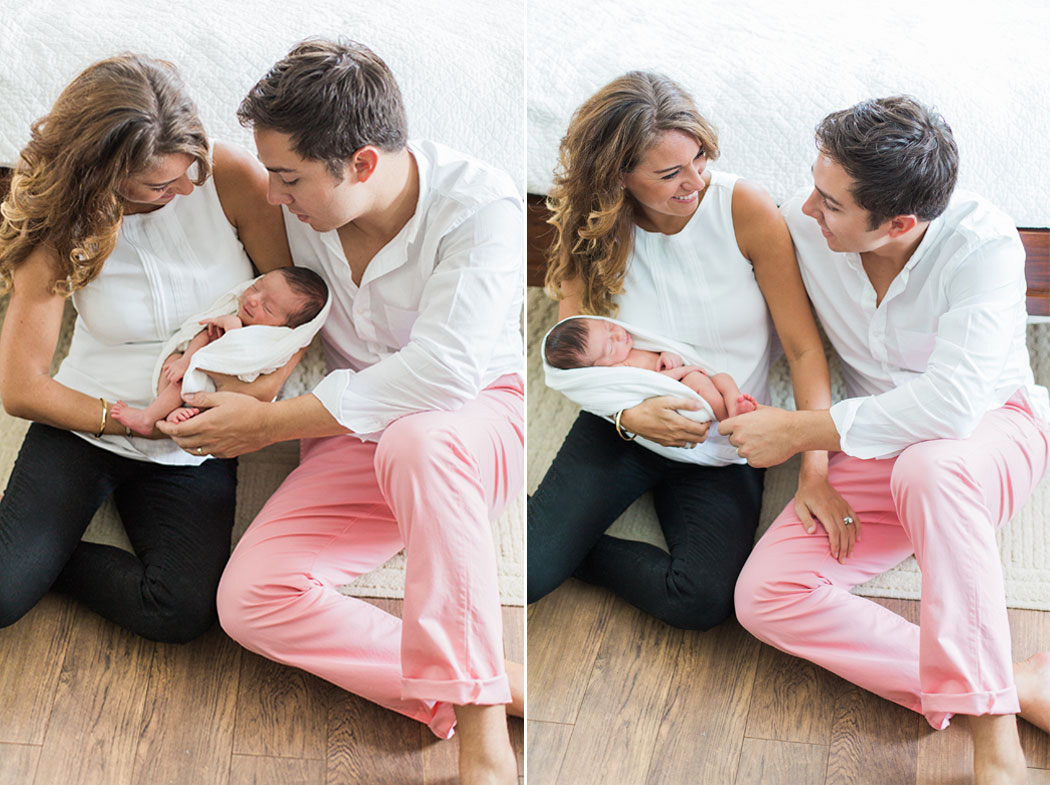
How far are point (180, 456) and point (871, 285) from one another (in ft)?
3.05

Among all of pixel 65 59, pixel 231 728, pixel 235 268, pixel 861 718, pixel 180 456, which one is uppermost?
pixel 65 59

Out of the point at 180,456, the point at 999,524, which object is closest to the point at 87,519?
the point at 180,456

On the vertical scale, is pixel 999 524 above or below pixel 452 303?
below

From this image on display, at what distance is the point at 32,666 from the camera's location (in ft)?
4.23

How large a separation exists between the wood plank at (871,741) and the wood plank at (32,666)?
100 centimetres

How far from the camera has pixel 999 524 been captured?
117 cm

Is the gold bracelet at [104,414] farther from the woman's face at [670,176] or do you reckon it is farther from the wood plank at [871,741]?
the wood plank at [871,741]

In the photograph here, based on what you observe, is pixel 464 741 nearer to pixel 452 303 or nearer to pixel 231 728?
pixel 231 728

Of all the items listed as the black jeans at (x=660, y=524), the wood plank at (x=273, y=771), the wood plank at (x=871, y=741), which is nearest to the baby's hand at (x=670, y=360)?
the black jeans at (x=660, y=524)

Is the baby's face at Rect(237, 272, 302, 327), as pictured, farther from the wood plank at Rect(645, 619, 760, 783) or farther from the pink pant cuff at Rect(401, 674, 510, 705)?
the wood plank at Rect(645, 619, 760, 783)

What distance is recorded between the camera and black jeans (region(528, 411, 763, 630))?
1.24 m

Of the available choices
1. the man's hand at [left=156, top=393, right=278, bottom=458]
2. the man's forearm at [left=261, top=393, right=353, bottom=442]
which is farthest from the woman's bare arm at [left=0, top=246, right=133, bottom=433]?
the man's forearm at [left=261, top=393, right=353, bottom=442]

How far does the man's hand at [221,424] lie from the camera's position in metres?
1.25

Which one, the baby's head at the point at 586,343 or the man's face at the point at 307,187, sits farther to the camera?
the baby's head at the point at 586,343
